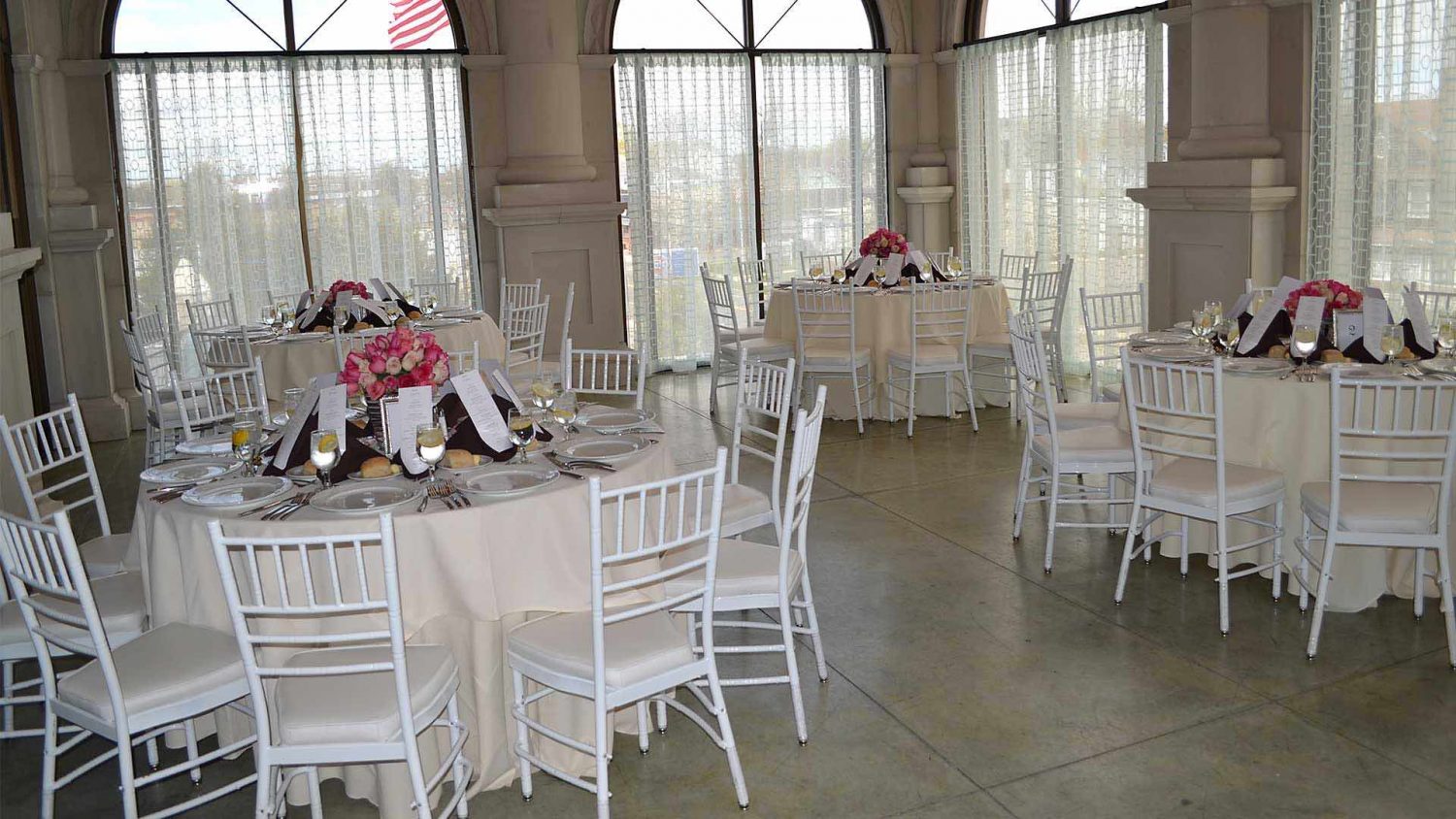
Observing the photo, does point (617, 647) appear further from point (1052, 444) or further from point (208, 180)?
point (208, 180)

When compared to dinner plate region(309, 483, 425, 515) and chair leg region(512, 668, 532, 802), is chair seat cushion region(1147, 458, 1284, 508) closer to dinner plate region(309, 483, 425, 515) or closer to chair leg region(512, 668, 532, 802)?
chair leg region(512, 668, 532, 802)

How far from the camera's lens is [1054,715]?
143 inches

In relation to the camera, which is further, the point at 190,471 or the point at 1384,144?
the point at 1384,144

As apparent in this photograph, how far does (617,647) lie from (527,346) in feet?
16.2

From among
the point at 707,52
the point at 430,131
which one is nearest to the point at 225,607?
the point at 430,131

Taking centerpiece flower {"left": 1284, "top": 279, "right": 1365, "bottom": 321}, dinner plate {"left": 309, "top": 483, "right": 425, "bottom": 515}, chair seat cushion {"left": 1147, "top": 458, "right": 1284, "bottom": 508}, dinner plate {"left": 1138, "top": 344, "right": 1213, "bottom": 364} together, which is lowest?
chair seat cushion {"left": 1147, "top": 458, "right": 1284, "bottom": 508}

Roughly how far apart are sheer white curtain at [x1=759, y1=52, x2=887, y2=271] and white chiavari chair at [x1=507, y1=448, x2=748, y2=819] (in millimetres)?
7165

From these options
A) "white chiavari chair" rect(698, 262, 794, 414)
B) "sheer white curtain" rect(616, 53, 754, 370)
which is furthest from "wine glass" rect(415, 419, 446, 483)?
"sheer white curtain" rect(616, 53, 754, 370)

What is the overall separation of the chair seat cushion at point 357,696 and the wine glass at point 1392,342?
3.56 metres

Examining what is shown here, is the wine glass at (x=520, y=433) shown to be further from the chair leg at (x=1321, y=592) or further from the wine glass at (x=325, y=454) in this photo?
the chair leg at (x=1321, y=592)

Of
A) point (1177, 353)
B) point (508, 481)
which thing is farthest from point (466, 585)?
point (1177, 353)

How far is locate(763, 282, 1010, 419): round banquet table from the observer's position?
7723mm

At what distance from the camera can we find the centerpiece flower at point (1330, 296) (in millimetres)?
4766

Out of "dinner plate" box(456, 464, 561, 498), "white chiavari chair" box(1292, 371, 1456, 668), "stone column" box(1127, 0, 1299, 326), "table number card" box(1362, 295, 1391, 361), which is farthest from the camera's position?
"stone column" box(1127, 0, 1299, 326)
